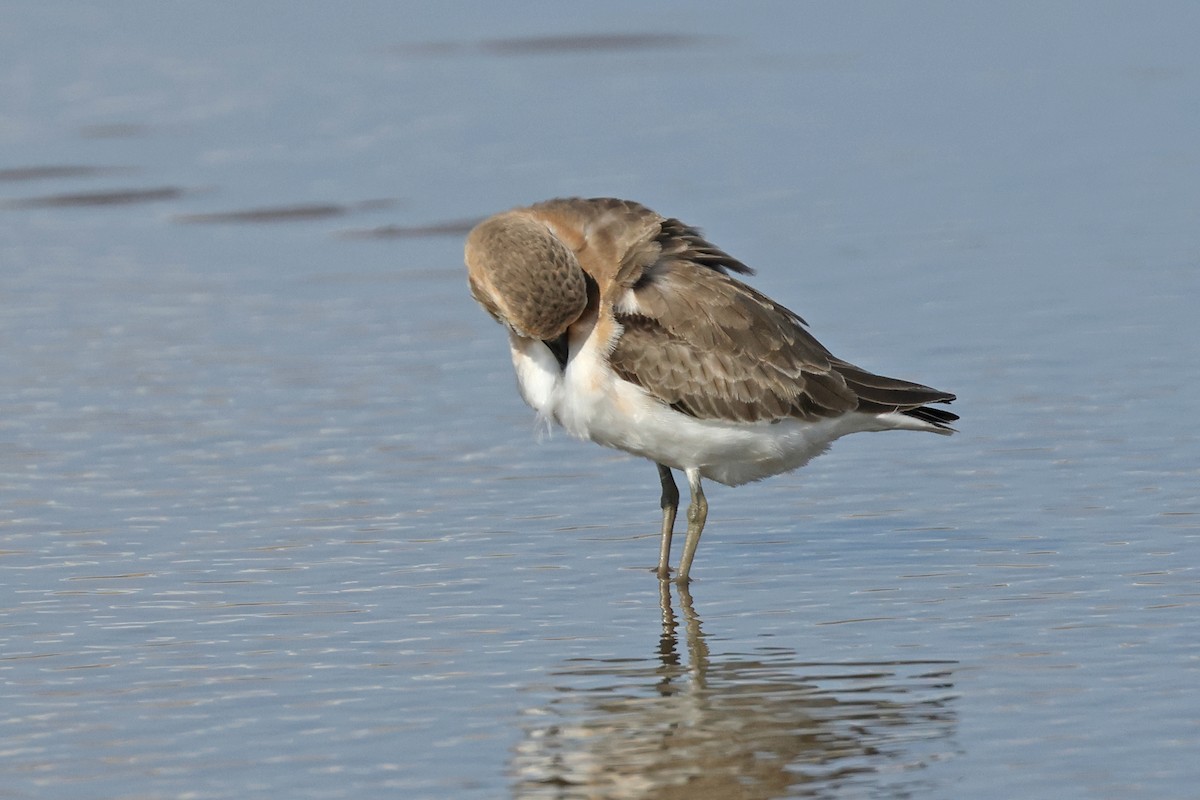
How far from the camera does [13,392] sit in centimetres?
1382

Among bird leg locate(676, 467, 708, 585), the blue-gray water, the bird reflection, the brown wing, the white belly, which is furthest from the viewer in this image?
bird leg locate(676, 467, 708, 585)

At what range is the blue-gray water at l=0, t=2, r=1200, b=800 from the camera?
8.09 metres

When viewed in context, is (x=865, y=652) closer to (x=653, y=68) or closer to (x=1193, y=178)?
(x=1193, y=178)

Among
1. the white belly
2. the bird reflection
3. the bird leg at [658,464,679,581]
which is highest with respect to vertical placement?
the white belly

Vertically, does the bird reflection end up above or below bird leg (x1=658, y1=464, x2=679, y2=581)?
below

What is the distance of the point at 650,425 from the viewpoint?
10227 millimetres

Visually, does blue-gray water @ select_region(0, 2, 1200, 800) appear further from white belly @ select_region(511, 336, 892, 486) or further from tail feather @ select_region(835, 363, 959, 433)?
tail feather @ select_region(835, 363, 959, 433)

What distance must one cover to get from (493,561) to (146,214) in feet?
32.6

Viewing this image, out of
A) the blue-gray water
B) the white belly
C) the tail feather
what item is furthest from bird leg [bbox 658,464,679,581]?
the tail feather

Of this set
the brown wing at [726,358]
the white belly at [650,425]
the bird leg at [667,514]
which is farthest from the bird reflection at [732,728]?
the brown wing at [726,358]

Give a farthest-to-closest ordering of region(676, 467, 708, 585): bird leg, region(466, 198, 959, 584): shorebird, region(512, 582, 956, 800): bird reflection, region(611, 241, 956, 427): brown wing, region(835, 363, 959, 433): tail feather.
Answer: region(835, 363, 959, 433): tail feather < region(676, 467, 708, 585): bird leg < region(611, 241, 956, 427): brown wing < region(466, 198, 959, 584): shorebird < region(512, 582, 956, 800): bird reflection

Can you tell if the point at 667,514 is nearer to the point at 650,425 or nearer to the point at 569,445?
the point at 650,425

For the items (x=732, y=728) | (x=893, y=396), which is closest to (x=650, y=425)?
(x=893, y=396)

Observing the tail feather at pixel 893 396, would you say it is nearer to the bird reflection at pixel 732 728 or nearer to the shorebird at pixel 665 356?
the shorebird at pixel 665 356
